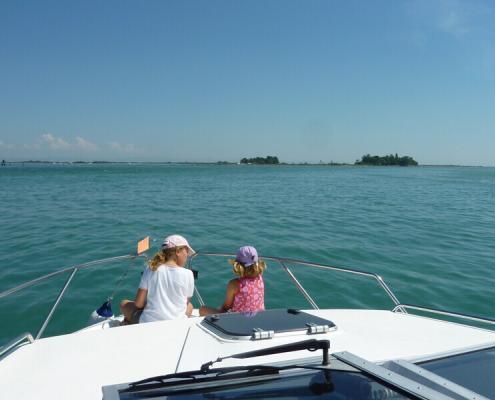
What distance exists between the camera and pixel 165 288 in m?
3.61

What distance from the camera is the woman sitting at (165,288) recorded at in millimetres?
3568

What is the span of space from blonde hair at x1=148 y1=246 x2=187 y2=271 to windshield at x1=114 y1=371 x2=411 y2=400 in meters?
1.95

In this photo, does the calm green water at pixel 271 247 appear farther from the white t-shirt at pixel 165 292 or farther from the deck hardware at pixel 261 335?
the deck hardware at pixel 261 335

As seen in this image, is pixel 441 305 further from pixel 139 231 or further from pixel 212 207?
pixel 212 207

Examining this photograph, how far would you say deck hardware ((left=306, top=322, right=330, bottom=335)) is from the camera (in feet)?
8.98

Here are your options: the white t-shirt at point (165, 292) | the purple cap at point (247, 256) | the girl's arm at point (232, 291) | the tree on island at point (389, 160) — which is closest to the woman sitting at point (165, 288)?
the white t-shirt at point (165, 292)

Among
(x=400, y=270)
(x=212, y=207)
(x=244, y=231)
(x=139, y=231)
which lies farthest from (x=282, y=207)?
(x=400, y=270)

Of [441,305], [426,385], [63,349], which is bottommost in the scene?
[441,305]

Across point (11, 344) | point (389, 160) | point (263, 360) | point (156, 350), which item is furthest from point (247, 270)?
point (389, 160)

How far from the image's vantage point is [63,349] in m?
2.51

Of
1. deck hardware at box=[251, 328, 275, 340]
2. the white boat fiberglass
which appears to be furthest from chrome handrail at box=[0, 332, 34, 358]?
deck hardware at box=[251, 328, 275, 340]

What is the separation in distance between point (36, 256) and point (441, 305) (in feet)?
28.3

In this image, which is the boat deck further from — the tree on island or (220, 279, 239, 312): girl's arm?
the tree on island

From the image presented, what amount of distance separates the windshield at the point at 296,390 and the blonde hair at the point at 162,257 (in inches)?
76.6
